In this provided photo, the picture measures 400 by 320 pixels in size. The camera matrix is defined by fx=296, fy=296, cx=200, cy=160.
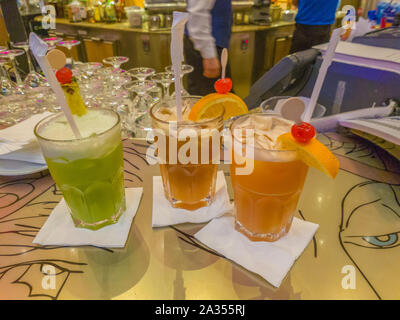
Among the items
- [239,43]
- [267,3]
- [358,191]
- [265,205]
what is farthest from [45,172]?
[267,3]

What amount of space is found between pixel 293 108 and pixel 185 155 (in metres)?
0.36

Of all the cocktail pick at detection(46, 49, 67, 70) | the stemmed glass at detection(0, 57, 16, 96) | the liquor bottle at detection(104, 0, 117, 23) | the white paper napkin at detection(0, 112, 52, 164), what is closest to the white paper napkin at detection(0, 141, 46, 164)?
the white paper napkin at detection(0, 112, 52, 164)

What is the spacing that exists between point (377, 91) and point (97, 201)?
155 cm

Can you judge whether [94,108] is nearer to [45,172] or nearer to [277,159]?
[45,172]

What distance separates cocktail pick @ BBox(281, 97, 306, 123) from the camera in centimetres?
66

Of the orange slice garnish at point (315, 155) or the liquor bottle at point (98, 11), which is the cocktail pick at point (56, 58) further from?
the liquor bottle at point (98, 11)

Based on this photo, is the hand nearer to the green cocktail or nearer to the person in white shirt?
the person in white shirt

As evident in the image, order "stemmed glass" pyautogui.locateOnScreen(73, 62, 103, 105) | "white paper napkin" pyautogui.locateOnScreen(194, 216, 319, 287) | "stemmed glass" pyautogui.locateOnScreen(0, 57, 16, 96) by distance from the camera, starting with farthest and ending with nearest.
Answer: "stemmed glass" pyautogui.locateOnScreen(0, 57, 16, 96) → "stemmed glass" pyautogui.locateOnScreen(73, 62, 103, 105) → "white paper napkin" pyautogui.locateOnScreen(194, 216, 319, 287)

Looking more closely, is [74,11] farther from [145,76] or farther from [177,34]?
[177,34]

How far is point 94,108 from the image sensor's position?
0.90 m

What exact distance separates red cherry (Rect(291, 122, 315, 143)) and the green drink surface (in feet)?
1.64

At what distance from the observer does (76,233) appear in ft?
2.82

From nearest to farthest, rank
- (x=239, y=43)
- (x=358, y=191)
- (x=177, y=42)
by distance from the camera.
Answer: (x=177, y=42)
(x=358, y=191)
(x=239, y=43)

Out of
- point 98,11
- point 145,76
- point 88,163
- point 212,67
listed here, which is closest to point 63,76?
point 88,163
